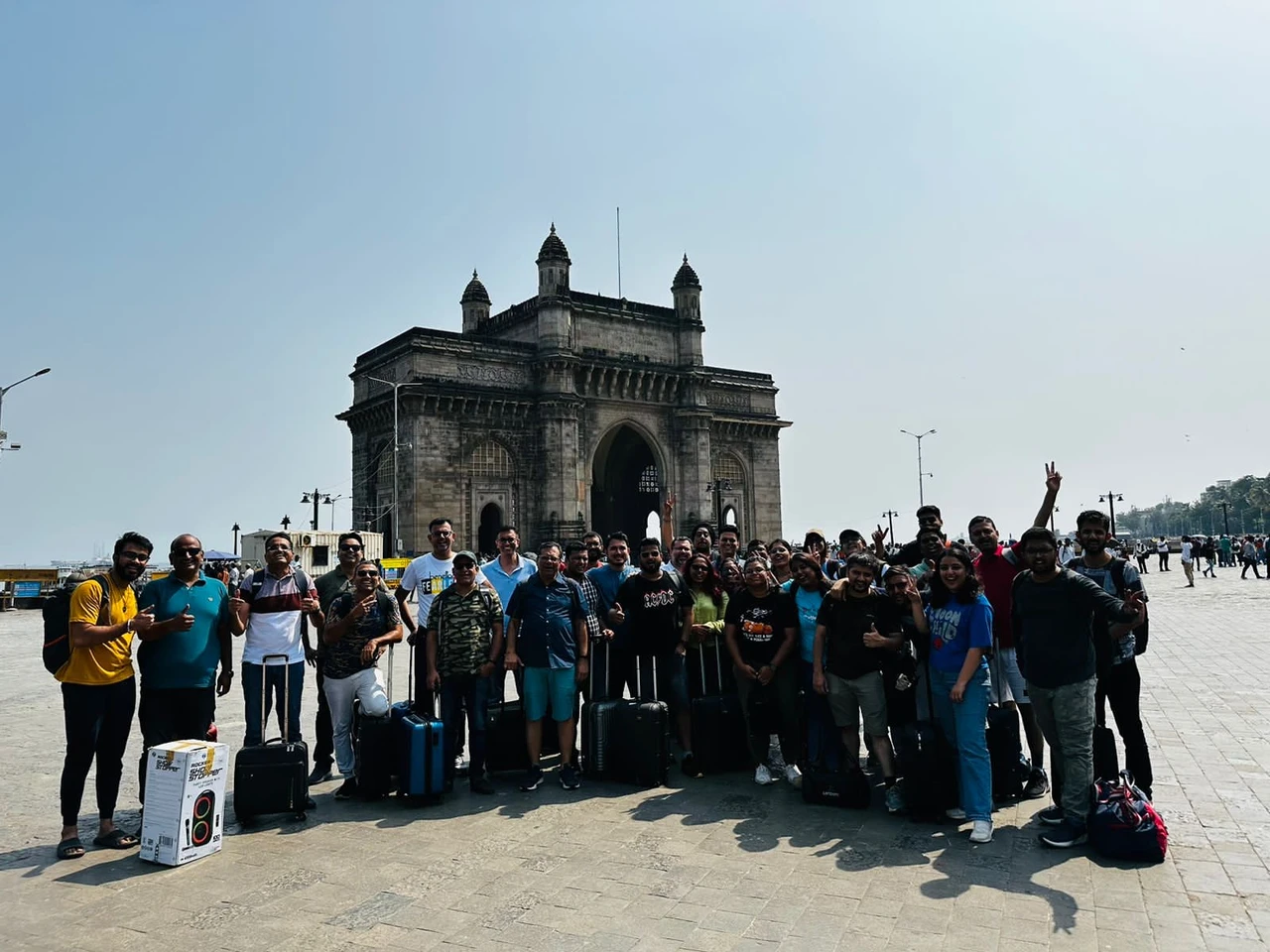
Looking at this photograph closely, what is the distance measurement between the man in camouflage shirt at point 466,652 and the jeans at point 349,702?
42cm

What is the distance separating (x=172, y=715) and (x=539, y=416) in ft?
116

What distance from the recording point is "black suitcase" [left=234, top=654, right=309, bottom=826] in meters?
6.00

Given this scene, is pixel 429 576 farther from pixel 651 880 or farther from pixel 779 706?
pixel 651 880

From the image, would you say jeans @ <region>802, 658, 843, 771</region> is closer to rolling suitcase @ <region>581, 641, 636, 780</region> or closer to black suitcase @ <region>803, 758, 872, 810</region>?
black suitcase @ <region>803, 758, 872, 810</region>

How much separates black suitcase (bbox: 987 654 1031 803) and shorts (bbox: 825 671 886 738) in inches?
31.4

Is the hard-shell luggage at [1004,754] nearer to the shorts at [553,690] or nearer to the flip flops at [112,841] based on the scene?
the shorts at [553,690]

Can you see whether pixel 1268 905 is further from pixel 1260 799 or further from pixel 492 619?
pixel 492 619

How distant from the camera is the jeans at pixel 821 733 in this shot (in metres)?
6.77

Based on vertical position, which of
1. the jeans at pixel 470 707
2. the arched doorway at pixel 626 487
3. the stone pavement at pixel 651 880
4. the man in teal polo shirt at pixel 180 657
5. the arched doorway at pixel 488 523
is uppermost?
the arched doorway at pixel 626 487

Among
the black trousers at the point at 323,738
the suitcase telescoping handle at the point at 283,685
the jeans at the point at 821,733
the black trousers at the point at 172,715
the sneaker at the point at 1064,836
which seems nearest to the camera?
the sneaker at the point at 1064,836

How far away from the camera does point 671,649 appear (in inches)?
294

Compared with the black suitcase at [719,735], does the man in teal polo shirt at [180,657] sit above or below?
above

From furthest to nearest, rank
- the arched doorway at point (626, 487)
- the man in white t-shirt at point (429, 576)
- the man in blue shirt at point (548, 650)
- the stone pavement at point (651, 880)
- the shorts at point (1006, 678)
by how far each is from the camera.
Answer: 1. the arched doorway at point (626, 487)
2. the man in white t-shirt at point (429, 576)
3. the man in blue shirt at point (548, 650)
4. the shorts at point (1006, 678)
5. the stone pavement at point (651, 880)

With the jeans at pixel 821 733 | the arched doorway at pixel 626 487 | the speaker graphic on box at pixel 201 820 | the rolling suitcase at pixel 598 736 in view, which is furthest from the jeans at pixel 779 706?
the arched doorway at pixel 626 487
